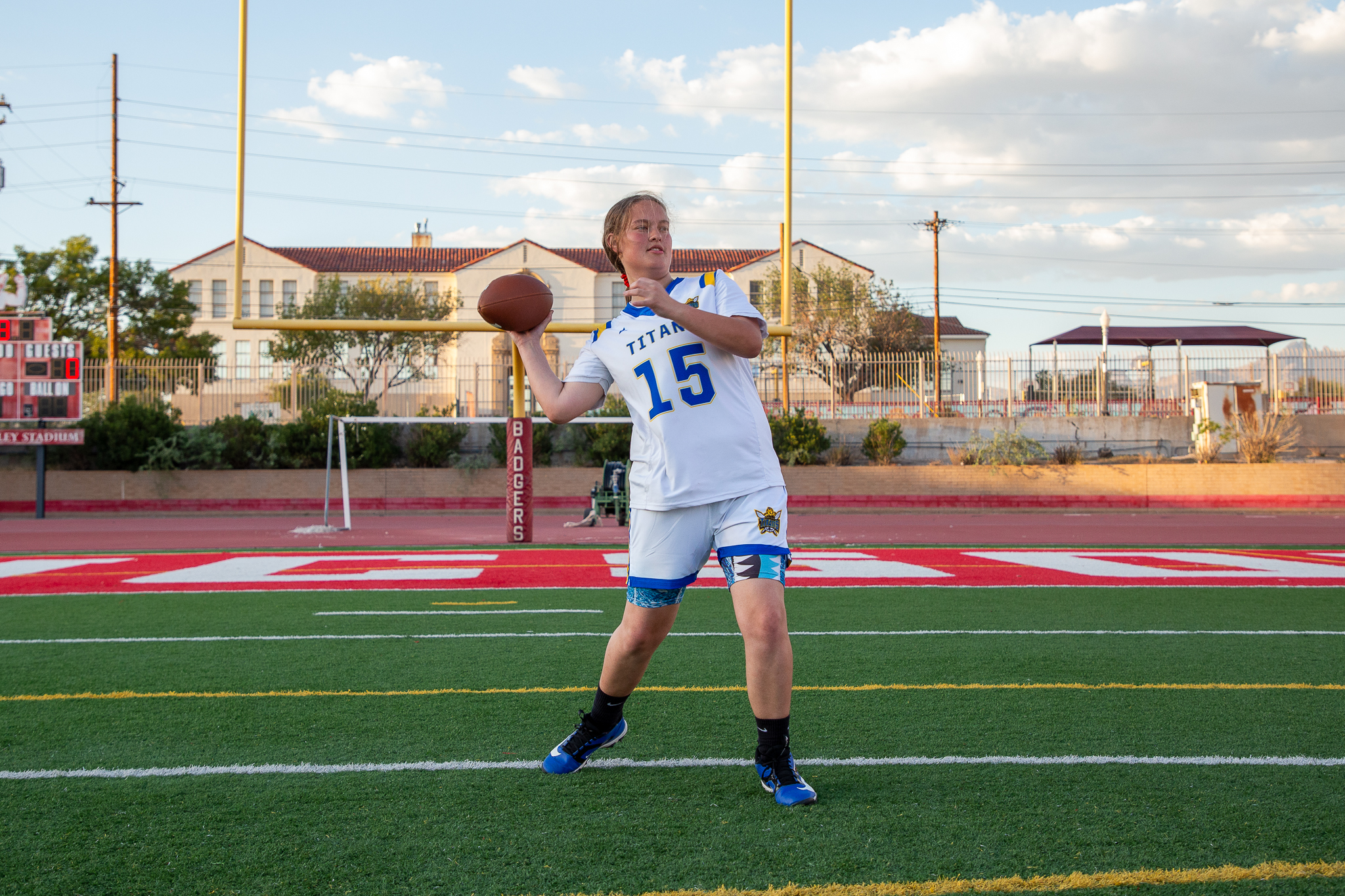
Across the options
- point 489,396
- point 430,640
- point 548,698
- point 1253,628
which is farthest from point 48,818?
Result: point 489,396

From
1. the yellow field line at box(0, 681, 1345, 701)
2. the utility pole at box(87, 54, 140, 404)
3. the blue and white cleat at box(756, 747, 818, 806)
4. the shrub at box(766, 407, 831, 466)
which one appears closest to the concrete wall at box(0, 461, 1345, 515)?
the shrub at box(766, 407, 831, 466)

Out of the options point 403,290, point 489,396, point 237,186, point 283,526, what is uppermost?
point 403,290

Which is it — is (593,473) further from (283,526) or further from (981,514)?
(981,514)

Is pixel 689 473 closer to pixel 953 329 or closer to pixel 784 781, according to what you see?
pixel 784 781

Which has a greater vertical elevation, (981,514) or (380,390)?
(380,390)

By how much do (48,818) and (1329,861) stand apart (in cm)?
341

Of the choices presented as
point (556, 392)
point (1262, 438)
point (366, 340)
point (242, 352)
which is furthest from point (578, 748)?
point (242, 352)

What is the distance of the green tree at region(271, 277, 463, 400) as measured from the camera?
3203 centimetres

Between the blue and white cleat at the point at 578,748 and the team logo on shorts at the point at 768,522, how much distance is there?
0.89 metres

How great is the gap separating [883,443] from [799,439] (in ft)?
6.70

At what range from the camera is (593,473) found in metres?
23.0

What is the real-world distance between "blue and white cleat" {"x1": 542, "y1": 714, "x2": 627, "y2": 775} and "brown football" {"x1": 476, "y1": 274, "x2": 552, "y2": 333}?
4.76 feet

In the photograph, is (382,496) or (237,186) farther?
(382,496)

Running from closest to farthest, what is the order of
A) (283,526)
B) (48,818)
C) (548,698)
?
(48,818), (548,698), (283,526)
